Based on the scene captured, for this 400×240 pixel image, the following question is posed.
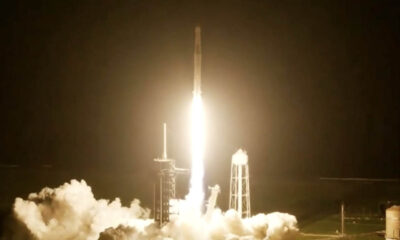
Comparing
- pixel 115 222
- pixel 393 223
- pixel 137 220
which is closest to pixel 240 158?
pixel 137 220

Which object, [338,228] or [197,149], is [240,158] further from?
[338,228]

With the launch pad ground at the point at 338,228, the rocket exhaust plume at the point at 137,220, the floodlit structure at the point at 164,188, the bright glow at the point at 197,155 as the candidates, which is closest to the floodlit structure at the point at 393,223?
the launch pad ground at the point at 338,228

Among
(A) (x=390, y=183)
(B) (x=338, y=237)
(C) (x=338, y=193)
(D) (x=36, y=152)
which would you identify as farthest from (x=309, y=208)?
(D) (x=36, y=152)

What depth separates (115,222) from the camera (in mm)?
24656

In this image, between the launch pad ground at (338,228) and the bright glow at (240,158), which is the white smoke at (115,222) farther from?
the launch pad ground at (338,228)

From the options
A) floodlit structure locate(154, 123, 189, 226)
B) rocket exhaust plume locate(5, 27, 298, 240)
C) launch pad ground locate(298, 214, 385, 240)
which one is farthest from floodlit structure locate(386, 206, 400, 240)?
floodlit structure locate(154, 123, 189, 226)

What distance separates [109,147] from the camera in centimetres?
4781

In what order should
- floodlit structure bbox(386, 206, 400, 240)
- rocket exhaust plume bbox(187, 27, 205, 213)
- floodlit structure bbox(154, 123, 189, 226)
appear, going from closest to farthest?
floodlit structure bbox(154, 123, 189, 226), rocket exhaust plume bbox(187, 27, 205, 213), floodlit structure bbox(386, 206, 400, 240)

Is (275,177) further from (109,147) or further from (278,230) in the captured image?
(278,230)

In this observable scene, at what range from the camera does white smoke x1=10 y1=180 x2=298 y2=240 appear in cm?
2184

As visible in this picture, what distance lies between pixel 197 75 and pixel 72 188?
6.61 meters

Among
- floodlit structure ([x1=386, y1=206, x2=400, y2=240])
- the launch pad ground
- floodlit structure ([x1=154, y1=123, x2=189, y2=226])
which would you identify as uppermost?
floodlit structure ([x1=154, y1=123, x2=189, y2=226])

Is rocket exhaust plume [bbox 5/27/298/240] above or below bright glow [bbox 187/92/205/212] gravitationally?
below

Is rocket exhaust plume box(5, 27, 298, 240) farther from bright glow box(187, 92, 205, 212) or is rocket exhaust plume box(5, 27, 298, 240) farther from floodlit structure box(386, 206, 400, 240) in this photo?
floodlit structure box(386, 206, 400, 240)
